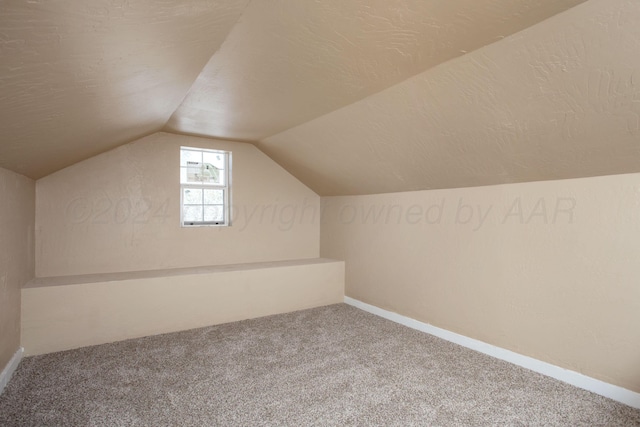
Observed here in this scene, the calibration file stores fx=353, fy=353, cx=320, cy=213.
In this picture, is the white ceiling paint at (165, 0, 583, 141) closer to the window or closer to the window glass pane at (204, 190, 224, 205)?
the window

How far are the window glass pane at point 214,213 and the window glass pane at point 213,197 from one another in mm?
A: 56

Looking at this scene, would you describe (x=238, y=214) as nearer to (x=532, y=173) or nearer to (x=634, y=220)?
(x=532, y=173)

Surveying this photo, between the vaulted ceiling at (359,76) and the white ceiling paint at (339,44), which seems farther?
the white ceiling paint at (339,44)

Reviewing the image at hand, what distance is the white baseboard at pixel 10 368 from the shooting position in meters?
2.31

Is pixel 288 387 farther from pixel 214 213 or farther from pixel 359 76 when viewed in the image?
pixel 214 213

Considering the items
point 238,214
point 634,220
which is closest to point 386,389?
point 634,220

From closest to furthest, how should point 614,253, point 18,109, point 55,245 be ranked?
point 18,109 → point 614,253 → point 55,245

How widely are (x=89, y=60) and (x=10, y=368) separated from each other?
2415 mm

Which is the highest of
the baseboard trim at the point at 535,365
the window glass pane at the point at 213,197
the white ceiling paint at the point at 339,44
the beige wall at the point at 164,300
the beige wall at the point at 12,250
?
the white ceiling paint at the point at 339,44

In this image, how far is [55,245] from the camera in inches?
134

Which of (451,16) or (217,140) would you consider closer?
(451,16)

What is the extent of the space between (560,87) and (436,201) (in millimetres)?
1711

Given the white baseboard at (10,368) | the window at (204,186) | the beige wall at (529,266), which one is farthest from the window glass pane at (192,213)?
the beige wall at (529,266)

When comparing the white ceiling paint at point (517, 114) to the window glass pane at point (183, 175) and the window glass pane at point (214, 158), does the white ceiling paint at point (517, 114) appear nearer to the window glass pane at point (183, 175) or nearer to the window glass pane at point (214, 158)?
the window glass pane at point (214, 158)
